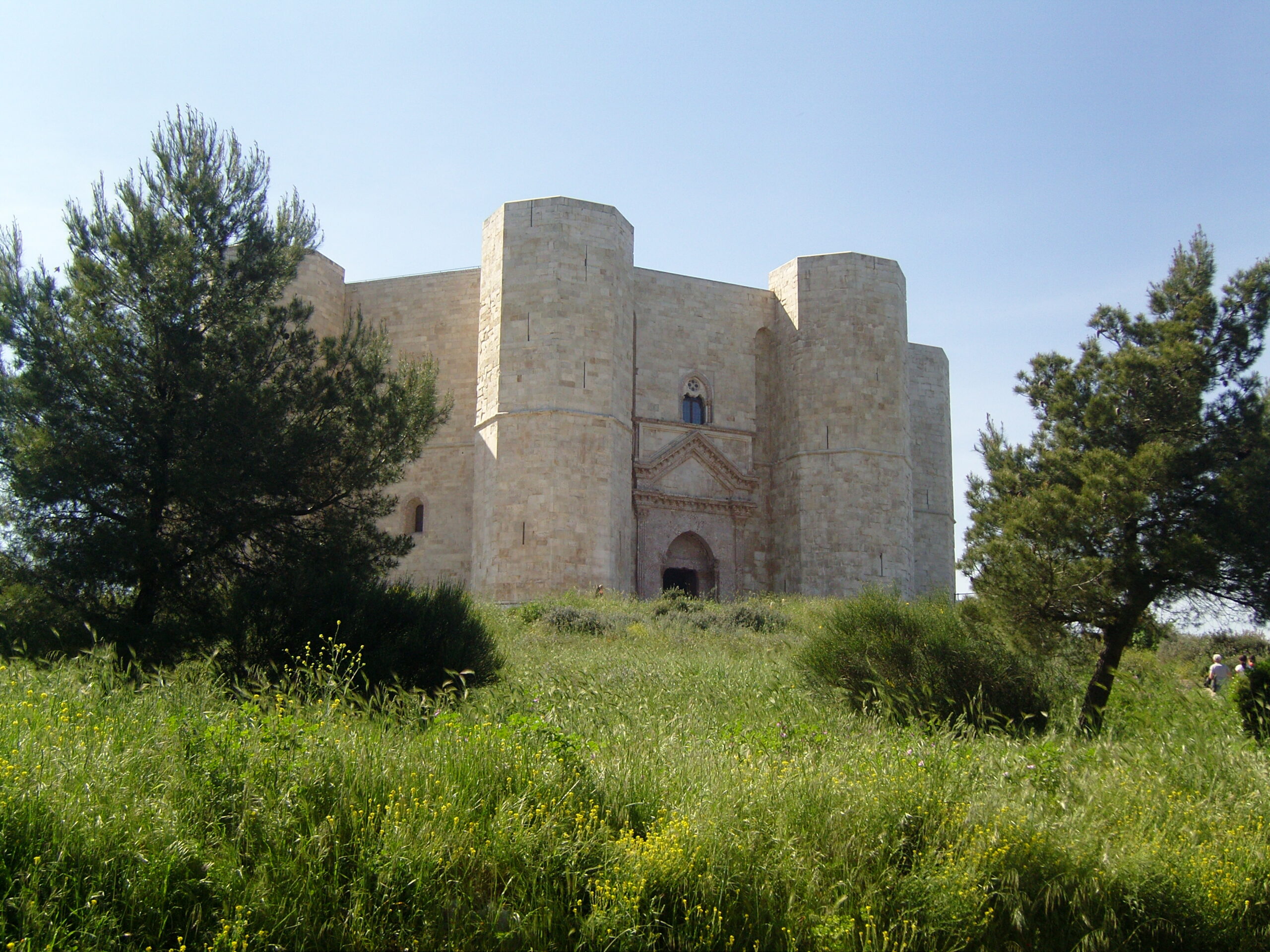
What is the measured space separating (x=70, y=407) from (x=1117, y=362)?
8.48 meters

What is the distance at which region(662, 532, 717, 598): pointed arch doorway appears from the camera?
818 inches

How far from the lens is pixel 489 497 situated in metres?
18.3

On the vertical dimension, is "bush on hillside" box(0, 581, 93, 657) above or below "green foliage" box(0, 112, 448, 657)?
below

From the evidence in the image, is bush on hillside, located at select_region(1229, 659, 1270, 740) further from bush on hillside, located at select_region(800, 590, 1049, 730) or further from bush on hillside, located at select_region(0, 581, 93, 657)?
bush on hillside, located at select_region(0, 581, 93, 657)

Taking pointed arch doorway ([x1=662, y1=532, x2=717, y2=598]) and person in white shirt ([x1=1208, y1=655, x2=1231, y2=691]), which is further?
pointed arch doorway ([x1=662, y1=532, x2=717, y2=598])

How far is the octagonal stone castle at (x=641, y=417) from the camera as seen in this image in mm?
18156

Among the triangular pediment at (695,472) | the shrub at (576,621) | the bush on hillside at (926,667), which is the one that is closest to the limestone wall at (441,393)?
the triangular pediment at (695,472)

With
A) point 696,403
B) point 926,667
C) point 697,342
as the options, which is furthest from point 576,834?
point 697,342

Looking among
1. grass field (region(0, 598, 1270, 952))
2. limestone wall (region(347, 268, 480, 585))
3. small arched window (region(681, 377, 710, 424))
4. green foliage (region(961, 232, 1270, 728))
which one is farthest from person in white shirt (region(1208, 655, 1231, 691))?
limestone wall (region(347, 268, 480, 585))

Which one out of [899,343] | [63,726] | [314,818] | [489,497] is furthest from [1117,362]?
[899,343]

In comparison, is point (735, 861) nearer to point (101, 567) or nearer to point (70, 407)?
point (101, 567)

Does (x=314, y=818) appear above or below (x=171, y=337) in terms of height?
below

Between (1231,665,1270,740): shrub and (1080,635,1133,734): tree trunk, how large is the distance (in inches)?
32.0

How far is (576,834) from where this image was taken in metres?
4.79
